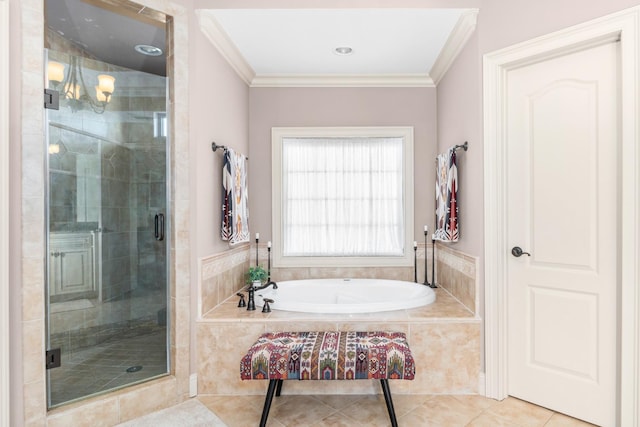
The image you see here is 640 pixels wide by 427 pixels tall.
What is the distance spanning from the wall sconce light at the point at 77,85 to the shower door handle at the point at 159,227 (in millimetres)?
709

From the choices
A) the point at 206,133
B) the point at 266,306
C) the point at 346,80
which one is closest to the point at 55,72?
the point at 206,133

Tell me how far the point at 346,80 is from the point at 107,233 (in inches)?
92.3

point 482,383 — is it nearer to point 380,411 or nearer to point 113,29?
point 380,411

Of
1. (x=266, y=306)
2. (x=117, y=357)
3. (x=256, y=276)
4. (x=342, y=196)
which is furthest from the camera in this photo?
(x=342, y=196)

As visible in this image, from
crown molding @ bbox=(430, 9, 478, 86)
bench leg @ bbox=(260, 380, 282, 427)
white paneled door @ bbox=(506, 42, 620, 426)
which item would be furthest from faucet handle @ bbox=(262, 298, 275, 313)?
crown molding @ bbox=(430, 9, 478, 86)

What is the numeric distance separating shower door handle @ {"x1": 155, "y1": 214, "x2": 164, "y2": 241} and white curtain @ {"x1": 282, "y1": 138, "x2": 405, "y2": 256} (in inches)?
53.1

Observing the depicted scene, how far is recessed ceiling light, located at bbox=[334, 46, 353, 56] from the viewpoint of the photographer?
2.83 metres

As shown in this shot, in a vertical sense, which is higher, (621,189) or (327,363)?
(621,189)

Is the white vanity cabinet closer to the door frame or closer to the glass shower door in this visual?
the glass shower door

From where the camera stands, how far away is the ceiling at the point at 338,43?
2418 mm

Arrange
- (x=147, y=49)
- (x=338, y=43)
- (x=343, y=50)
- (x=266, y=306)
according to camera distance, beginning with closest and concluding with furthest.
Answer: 1. (x=147, y=49)
2. (x=266, y=306)
3. (x=338, y=43)
4. (x=343, y=50)

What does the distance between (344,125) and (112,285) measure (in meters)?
2.30

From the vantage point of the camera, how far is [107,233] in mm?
2270

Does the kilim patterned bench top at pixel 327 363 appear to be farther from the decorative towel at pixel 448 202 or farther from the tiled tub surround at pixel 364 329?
the decorative towel at pixel 448 202
